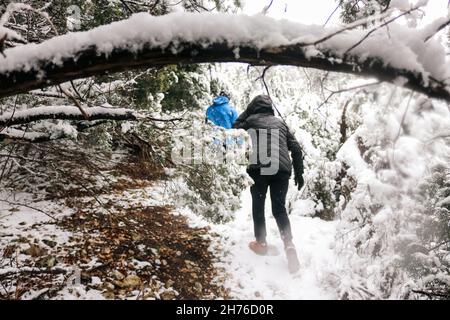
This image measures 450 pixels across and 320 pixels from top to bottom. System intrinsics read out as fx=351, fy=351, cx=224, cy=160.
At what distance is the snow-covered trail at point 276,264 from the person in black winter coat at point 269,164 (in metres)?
0.19

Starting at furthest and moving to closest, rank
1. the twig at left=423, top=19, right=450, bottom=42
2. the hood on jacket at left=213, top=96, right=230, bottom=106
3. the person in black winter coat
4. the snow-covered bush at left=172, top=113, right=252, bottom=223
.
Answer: the hood on jacket at left=213, top=96, right=230, bottom=106 → the snow-covered bush at left=172, top=113, right=252, bottom=223 → the person in black winter coat → the twig at left=423, top=19, right=450, bottom=42

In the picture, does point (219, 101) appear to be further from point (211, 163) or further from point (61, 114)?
point (61, 114)

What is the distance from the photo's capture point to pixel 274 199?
4156 mm

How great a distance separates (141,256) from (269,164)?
5.89ft

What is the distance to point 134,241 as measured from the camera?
4.23 meters

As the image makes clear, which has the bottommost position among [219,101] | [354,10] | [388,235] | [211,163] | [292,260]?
[292,260]

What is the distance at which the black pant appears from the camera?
4105 mm

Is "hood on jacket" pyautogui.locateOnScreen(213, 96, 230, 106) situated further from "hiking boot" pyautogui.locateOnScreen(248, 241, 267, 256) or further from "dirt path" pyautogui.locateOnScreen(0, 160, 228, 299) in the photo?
"hiking boot" pyautogui.locateOnScreen(248, 241, 267, 256)

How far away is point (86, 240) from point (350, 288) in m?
2.95

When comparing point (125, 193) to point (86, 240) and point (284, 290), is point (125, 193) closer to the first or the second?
point (86, 240)

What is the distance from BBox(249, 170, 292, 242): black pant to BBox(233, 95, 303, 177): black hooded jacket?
0.38 feet

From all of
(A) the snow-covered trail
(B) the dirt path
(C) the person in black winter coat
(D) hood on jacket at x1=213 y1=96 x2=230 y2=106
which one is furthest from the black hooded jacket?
(B) the dirt path

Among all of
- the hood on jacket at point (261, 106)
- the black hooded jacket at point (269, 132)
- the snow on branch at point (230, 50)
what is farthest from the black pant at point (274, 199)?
the snow on branch at point (230, 50)

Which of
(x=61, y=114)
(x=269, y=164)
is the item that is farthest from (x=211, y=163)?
(x=61, y=114)
